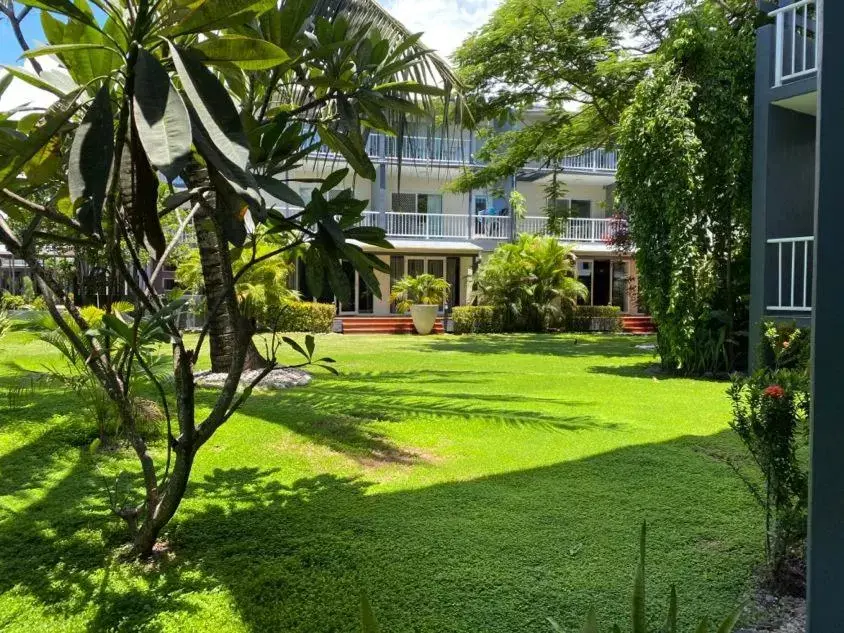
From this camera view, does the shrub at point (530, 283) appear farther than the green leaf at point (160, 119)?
Yes

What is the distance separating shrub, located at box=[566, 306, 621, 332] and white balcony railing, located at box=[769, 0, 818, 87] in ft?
41.2

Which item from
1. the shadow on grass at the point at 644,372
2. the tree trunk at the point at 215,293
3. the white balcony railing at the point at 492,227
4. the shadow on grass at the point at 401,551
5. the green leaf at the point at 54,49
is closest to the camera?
the green leaf at the point at 54,49

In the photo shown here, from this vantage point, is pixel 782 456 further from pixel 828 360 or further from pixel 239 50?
pixel 239 50

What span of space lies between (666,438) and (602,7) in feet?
39.5

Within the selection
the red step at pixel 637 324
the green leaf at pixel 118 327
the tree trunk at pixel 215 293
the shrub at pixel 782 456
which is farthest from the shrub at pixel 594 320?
the green leaf at pixel 118 327

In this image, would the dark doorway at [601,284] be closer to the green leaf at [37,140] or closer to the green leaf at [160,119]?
the green leaf at [37,140]

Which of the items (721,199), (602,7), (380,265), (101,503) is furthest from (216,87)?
(602,7)

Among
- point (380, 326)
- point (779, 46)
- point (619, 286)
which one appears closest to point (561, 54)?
point (779, 46)

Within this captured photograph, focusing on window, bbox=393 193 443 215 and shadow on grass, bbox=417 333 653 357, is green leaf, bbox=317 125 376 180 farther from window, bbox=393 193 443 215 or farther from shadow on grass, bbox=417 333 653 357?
window, bbox=393 193 443 215

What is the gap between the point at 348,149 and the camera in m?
2.87

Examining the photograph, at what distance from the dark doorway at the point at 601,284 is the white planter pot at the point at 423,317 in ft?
35.3

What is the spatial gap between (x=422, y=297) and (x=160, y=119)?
19.0 m

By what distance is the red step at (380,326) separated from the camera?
2052cm

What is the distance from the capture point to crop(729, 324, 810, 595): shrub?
2846 mm
